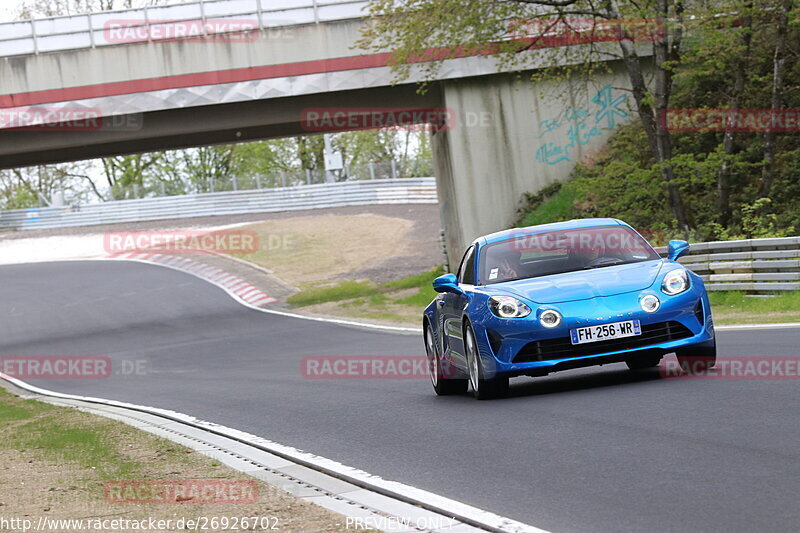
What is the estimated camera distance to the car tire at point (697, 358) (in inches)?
396

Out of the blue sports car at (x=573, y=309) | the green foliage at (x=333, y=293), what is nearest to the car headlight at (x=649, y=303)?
the blue sports car at (x=573, y=309)

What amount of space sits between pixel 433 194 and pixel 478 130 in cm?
2969

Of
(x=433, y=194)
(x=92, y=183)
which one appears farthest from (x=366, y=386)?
(x=92, y=183)

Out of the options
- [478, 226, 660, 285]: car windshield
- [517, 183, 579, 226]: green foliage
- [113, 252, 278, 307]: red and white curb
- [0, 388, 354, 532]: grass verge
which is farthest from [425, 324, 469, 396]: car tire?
[113, 252, 278, 307]: red and white curb

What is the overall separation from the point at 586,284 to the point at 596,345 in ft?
1.81

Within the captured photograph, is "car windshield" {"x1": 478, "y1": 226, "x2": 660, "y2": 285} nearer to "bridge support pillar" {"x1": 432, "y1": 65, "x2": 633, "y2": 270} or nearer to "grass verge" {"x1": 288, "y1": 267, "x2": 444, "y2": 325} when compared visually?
"grass verge" {"x1": 288, "y1": 267, "x2": 444, "y2": 325}

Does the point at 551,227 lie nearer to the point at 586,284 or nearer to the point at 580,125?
the point at 586,284

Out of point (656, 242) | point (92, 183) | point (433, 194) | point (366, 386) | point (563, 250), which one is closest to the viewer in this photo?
point (563, 250)

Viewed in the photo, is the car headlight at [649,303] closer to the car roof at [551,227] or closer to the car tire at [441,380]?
the car roof at [551,227]

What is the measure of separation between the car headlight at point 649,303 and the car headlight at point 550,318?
2.16ft

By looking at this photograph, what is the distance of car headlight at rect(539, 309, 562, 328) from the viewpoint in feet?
31.5

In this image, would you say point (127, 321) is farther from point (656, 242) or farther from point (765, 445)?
point (765, 445)

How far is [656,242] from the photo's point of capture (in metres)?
26.0

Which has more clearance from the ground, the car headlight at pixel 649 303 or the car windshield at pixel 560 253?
the car windshield at pixel 560 253
